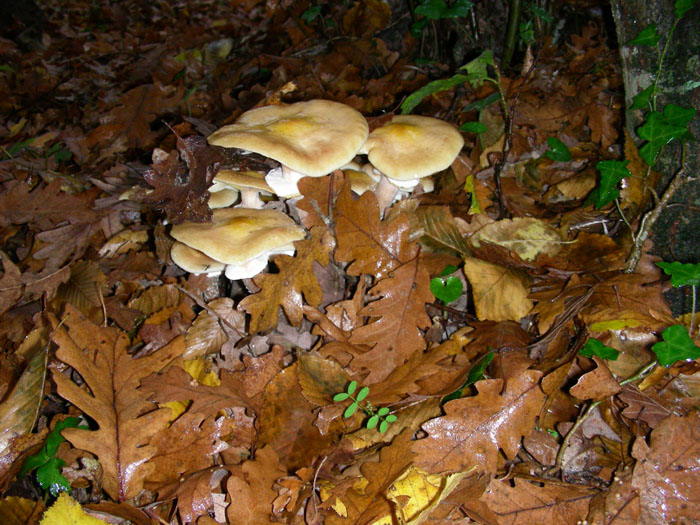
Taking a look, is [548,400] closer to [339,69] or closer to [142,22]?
[339,69]

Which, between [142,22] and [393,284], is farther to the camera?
[142,22]

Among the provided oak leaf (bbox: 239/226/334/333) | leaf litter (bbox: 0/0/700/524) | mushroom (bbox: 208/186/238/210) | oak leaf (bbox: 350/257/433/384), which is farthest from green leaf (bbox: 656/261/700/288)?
mushroom (bbox: 208/186/238/210)

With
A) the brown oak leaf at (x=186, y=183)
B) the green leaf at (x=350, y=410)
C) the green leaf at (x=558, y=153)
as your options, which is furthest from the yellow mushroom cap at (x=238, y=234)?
the green leaf at (x=558, y=153)

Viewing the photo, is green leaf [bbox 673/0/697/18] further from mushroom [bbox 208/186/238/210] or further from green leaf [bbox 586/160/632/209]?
mushroom [bbox 208/186/238/210]

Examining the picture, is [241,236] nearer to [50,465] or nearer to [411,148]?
[411,148]

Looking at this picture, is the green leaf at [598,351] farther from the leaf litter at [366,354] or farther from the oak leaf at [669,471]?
the oak leaf at [669,471]

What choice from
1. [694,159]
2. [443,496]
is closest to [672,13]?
[694,159]

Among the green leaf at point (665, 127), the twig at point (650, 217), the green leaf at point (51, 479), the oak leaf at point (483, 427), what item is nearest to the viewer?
the oak leaf at point (483, 427)
